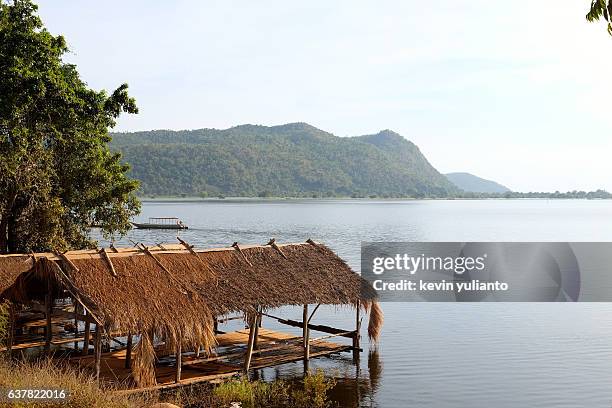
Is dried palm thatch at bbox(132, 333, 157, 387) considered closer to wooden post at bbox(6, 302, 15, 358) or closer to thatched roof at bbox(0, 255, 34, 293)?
wooden post at bbox(6, 302, 15, 358)

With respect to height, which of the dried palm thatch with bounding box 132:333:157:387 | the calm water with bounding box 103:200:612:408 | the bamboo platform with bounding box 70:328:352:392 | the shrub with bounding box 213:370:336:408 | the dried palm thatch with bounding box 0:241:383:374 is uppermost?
the dried palm thatch with bounding box 0:241:383:374

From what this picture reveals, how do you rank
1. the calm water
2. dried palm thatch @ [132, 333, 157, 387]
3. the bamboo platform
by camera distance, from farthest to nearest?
1. the calm water
2. the bamboo platform
3. dried palm thatch @ [132, 333, 157, 387]

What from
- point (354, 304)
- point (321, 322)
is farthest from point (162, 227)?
point (354, 304)

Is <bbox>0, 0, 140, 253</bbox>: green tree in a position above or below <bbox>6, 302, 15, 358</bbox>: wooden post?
above

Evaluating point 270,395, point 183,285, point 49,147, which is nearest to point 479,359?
point 270,395

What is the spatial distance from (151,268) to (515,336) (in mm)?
20462

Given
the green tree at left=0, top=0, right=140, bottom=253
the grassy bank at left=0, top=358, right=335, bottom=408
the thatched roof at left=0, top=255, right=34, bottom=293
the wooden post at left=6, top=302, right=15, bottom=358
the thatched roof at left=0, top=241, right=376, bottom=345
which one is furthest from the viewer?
the green tree at left=0, top=0, right=140, bottom=253

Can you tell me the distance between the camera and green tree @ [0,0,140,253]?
2719 cm

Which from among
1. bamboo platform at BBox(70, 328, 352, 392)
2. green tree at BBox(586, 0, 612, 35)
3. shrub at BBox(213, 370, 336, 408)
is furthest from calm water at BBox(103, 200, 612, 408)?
green tree at BBox(586, 0, 612, 35)

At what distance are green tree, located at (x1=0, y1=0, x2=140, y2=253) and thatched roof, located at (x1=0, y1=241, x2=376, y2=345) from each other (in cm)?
563

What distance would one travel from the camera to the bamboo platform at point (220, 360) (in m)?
19.9

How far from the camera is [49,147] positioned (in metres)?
29.9

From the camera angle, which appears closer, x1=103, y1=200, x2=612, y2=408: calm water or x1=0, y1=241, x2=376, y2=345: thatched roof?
x1=0, y1=241, x2=376, y2=345: thatched roof

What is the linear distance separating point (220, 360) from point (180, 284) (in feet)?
12.3
